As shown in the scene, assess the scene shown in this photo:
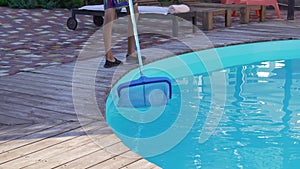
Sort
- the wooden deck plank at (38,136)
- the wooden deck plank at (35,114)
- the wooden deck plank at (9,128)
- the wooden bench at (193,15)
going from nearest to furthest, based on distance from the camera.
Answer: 1. the wooden deck plank at (38,136)
2. the wooden deck plank at (9,128)
3. the wooden deck plank at (35,114)
4. the wooden bench at (193,15)

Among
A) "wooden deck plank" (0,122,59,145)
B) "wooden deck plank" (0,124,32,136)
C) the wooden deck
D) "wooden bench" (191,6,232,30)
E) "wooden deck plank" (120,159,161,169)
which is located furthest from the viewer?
"wooden bench" (191,6,232,30)

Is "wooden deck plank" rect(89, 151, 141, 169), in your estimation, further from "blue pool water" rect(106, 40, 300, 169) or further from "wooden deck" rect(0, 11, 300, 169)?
"blue pool water" rect(106, 40, 300, 169)

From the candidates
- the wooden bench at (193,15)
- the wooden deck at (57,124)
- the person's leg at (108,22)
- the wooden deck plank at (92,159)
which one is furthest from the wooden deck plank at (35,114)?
the wooden bench at (193,15)

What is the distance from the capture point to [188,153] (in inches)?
117

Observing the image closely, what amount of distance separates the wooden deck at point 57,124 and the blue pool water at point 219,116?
23 cm

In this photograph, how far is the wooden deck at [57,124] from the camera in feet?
8.11

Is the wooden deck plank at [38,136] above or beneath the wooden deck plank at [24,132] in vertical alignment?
beneath

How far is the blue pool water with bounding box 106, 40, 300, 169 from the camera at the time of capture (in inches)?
115

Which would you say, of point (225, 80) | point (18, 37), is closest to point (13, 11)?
point (18, 37)

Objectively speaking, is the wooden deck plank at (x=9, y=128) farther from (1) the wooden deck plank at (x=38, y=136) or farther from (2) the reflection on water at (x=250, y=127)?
(2) the reflection on water at (x=250, y=127)

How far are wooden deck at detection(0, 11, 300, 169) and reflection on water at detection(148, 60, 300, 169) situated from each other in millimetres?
349

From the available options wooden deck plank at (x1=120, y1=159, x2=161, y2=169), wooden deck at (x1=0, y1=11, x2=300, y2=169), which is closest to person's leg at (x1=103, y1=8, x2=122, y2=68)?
wooden deck at (x1=0, y1=11, x2=300, y2=169)

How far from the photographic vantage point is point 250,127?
3408mm

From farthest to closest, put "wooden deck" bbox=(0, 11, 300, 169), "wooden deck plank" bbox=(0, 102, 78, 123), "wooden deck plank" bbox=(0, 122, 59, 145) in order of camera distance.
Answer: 1. "wooden deck plank" bbox=(0, 102, 78, 123)
2. "wooden deck plank" bbox=(0, 122, 59, 145)
3. "wooden deck" bbox=(0, 11, 300, 169)
